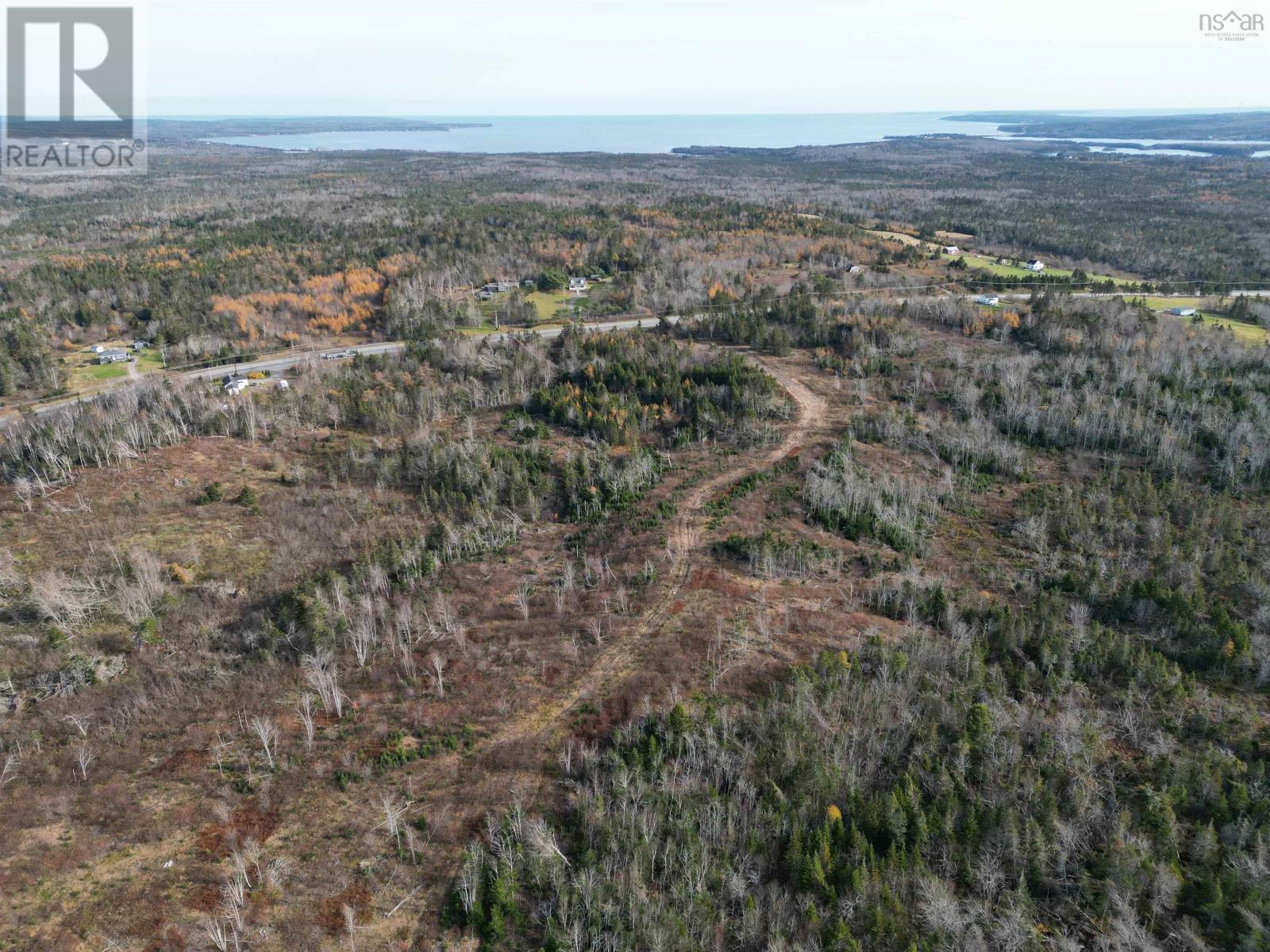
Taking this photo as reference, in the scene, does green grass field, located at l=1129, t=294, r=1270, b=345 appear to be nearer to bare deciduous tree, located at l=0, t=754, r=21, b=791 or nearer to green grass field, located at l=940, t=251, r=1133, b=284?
green grass field, located at l=940, t=251, r=1133, b=284

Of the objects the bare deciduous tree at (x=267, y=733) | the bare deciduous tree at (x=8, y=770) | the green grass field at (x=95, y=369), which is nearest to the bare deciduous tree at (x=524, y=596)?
the bare deciduous tree at (x=267, y=733)

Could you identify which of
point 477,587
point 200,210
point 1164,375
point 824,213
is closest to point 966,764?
point 477,587

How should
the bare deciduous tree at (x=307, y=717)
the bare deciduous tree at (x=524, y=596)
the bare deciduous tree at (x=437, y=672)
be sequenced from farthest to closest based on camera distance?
the bare deciduous tree at (x=524, y=596), the bare deciduous tree at (x=437, y=672), the bare deciduous tree at (x=307, y=717)

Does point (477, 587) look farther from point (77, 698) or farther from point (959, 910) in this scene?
point (959, 910)

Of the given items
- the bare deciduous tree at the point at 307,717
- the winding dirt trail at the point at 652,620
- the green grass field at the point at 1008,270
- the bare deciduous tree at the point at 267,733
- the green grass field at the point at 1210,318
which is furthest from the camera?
the green grass field at the point at 1008,270

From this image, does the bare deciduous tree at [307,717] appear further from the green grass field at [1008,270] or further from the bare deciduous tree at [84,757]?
the green grass field at [1008,270]

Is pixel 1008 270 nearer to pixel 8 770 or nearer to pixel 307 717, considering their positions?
pixel 307 717

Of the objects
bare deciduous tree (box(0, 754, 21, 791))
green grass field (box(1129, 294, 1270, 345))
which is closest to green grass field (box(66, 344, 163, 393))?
bare deciduous tree (box(0, 754, 21, 791))

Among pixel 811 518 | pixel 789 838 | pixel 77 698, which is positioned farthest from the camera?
pixel 811 518
